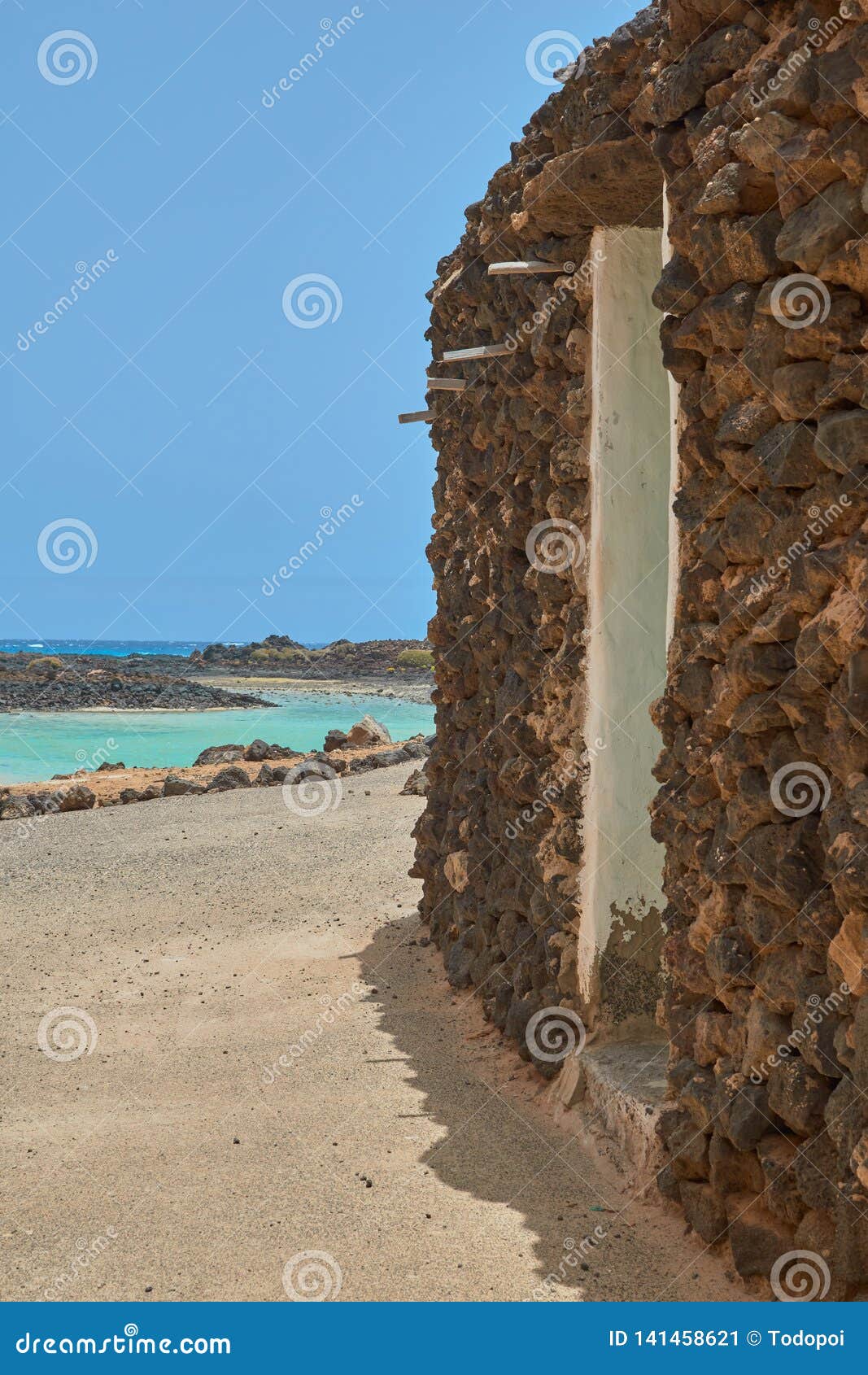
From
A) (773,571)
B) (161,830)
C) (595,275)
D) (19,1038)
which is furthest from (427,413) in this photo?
(161,830)

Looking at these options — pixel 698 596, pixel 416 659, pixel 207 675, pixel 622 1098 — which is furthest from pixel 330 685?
pixel 698 596

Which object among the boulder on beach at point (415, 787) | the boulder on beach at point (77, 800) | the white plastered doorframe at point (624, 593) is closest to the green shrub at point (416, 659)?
the boulder on beach at point (77, 800)

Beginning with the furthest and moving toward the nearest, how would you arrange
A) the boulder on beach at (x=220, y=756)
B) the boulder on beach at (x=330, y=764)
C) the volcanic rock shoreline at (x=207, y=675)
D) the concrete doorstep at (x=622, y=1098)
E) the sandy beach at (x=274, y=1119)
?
the volcanic rock shoreline at (x=207, y=675) → the boulder on beach at (x=220, y=756) → the boulder on beach at (x=330, y=764) → the concrete doorstep at (x=622, y=1098) → the sandy beach at (x=274, y=1119)

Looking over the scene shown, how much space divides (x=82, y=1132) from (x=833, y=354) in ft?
14.5

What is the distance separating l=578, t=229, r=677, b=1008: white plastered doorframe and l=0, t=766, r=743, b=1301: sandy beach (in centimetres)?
105

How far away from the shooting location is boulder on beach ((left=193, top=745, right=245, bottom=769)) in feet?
64.2

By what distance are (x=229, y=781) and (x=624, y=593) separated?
36.0 ft

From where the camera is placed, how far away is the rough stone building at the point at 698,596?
3090mm

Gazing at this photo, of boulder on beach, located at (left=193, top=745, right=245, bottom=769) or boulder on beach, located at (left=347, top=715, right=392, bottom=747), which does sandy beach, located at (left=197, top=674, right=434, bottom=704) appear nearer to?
boulder on beach, located at (left=347, top=715, right=392, bottom=747)

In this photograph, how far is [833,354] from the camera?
10.2 feet

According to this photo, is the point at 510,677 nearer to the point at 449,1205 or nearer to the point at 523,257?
the point at 523,257

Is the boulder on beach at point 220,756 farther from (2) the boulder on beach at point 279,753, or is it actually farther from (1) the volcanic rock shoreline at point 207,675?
(1) the volcanic rock shoreline at point 207,675

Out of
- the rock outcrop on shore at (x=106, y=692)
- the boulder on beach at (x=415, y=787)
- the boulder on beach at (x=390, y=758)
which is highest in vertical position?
the boulder on beach at (x=415, y=787)

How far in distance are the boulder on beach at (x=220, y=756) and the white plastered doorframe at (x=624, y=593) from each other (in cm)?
1447
